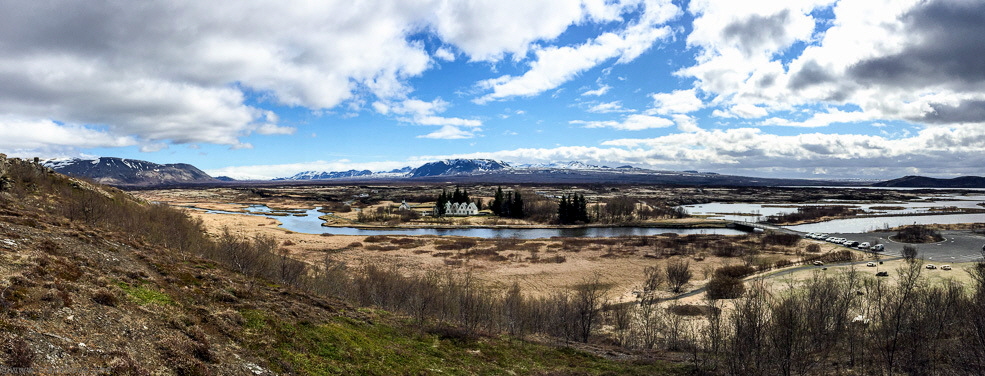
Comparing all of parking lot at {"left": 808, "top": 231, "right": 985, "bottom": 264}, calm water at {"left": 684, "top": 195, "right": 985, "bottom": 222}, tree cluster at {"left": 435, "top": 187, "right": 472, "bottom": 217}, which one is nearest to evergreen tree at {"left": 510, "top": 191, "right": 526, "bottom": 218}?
tree cluster at {"left": 435, "top": 187, "right": 472, "bottom": 217}

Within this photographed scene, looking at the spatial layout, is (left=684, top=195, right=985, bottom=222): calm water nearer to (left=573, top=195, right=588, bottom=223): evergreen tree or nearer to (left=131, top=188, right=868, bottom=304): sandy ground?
(left=573, top=195, right=588, bottom=223): evergreen tree

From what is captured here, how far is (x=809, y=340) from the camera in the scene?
21531 mm

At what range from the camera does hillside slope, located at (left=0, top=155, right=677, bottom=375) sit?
8945mm

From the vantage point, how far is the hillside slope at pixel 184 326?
895cm

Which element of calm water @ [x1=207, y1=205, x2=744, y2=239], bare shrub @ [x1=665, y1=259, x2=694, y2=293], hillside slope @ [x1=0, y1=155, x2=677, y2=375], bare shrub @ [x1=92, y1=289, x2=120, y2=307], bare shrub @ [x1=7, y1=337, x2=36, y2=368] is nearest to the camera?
bare shrub @ [x1=7, y1=337, x2=36, y2=368]

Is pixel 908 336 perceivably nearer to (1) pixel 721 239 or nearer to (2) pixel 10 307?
(2) pixel 10 307

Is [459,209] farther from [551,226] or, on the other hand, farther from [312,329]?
[312,329]

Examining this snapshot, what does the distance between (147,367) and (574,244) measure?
231 feet

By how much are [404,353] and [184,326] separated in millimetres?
7321

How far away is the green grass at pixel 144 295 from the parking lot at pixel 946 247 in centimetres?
7891

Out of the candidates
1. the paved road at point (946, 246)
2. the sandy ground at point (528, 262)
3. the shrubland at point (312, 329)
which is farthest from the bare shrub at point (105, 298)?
the paved road at point (946, 246)

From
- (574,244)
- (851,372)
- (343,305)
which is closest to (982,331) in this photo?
(851,372)

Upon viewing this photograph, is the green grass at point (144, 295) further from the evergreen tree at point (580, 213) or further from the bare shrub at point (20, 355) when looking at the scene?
the evergreen tree at point (580, 213)

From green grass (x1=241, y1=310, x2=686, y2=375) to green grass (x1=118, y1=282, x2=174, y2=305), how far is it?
238 centimetres
